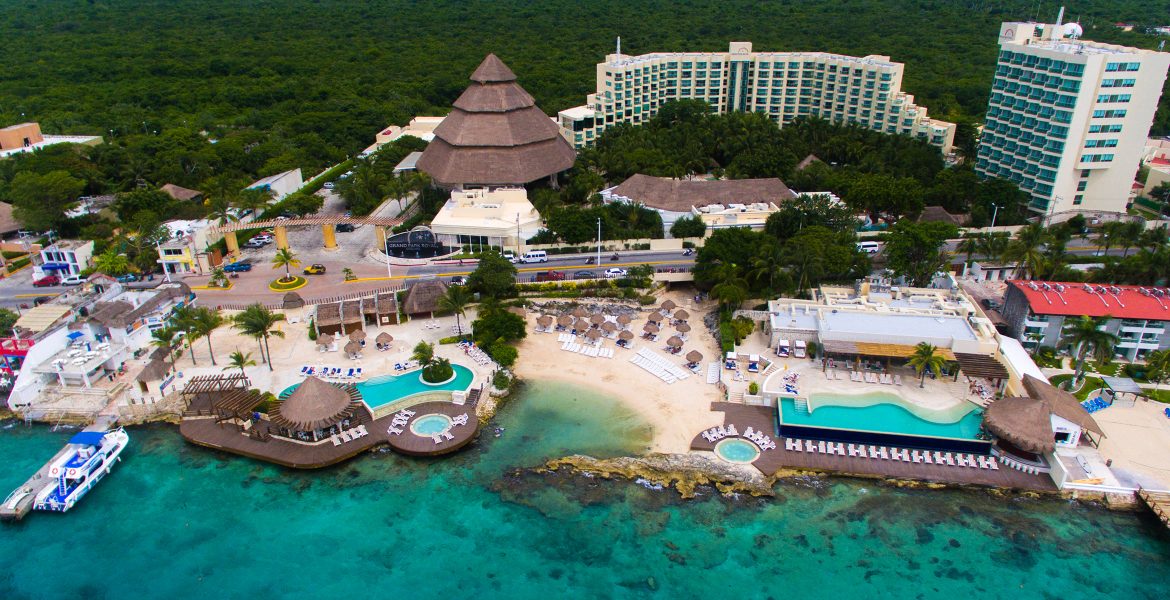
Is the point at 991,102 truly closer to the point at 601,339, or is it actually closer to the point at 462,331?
the point at 601,339

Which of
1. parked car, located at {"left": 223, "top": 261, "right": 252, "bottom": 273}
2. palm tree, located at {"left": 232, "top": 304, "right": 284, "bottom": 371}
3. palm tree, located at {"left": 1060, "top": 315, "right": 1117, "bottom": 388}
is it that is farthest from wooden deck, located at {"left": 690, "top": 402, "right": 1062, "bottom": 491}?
parked car, located at {"left": 223, "top": 261, "right": 252, "bottom": 273}

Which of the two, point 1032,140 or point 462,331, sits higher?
point 1032,140

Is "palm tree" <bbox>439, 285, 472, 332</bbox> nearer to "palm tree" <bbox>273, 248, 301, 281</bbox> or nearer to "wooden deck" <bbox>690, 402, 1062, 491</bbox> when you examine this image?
"palm tree" <bbox>273, 248, 301, 281</bbox>

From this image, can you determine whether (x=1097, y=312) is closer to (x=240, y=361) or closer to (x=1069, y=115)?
(x=1069, y=115)

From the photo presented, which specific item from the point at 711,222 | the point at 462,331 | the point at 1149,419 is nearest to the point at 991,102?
the point at 711,222

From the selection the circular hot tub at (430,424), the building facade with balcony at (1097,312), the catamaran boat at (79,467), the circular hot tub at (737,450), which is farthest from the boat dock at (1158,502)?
the catamaran boat at (79,467)

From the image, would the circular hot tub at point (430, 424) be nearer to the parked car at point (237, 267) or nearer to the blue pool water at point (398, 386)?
the blue pool water at point (398, 386)

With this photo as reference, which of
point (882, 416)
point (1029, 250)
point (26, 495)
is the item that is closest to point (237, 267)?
point (26, 495)
